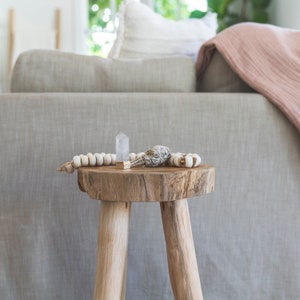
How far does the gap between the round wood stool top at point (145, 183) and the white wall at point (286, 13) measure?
3.16m

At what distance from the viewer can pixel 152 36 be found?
6.63 feet

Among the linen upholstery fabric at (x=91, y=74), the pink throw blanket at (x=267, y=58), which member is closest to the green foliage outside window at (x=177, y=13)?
the pink throw blanket at (x=267, y=58)

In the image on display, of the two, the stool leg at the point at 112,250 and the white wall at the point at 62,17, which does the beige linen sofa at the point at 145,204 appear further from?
the white wall at the point at 62,17

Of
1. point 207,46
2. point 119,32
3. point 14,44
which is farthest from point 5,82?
point 207,46

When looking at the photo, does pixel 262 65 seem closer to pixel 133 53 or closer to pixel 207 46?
pixel 207 46

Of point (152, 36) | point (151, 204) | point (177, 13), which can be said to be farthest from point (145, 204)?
point (177, 13)

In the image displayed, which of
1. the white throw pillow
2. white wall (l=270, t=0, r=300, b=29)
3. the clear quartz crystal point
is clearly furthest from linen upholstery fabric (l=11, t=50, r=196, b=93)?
white wall (l=270, t=0, r=300, b=29)

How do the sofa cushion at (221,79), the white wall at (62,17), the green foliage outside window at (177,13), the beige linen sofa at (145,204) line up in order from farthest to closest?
the white wall at (62,17) < the green foliage outside window at (177,13) < the sofa cushion at (221,79) < the beige linen sofa at (145,204)

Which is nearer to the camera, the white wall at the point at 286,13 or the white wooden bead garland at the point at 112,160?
the white wooden bead garland at the point at 112,160

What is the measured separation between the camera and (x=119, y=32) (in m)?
2.12

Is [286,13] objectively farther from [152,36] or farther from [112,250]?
Result: [112,250]

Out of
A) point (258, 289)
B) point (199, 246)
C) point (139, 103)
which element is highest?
point (139, 103)

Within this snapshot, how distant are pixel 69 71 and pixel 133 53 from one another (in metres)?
0.42

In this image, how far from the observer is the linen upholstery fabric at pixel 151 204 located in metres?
1.56
